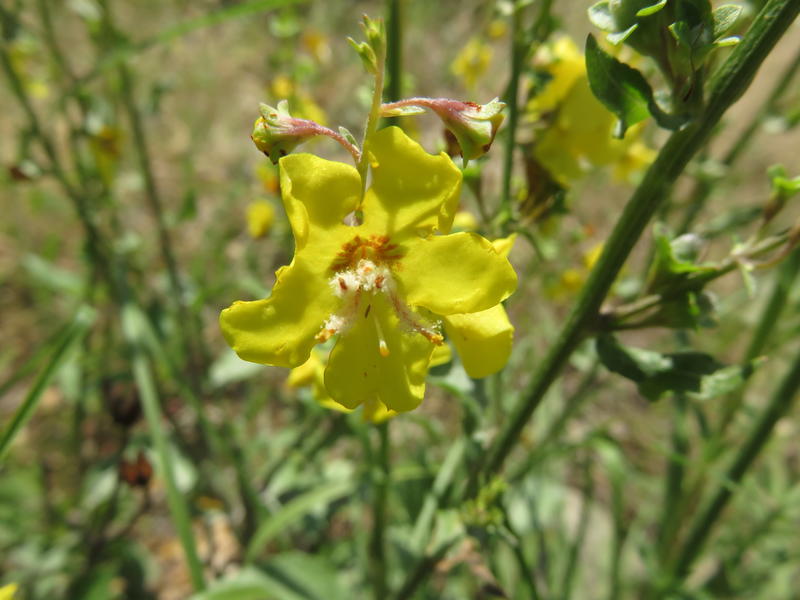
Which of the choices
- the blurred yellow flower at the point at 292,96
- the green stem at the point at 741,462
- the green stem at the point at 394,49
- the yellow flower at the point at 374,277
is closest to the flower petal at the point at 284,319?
the yellow flower at the point at 374,277

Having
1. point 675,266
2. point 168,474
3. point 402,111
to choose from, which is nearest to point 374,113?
point 402,111

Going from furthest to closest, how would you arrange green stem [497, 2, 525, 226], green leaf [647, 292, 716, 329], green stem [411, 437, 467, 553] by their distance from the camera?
green stem [411, 437, 467, 553] < green stem [497, 2, 525, 226] < green leaf [647, 292, 716, 329]

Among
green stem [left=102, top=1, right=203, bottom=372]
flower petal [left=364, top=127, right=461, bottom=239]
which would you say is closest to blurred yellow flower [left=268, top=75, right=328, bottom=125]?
green stem [left=102, top=1, right=203, bottom=372]

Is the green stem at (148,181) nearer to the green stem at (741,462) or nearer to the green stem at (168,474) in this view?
the green stem at (168,474)

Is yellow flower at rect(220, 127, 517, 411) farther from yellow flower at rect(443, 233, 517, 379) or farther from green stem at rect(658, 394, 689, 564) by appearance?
green stem at rect(658, 394, 689, 564)

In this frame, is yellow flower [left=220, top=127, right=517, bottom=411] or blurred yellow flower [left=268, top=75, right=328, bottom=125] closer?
yellow flower [left=220, top=127, right=517, bottom=411]

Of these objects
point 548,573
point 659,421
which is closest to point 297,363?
point 548,573

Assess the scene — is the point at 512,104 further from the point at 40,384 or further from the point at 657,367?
the point at 40,384
